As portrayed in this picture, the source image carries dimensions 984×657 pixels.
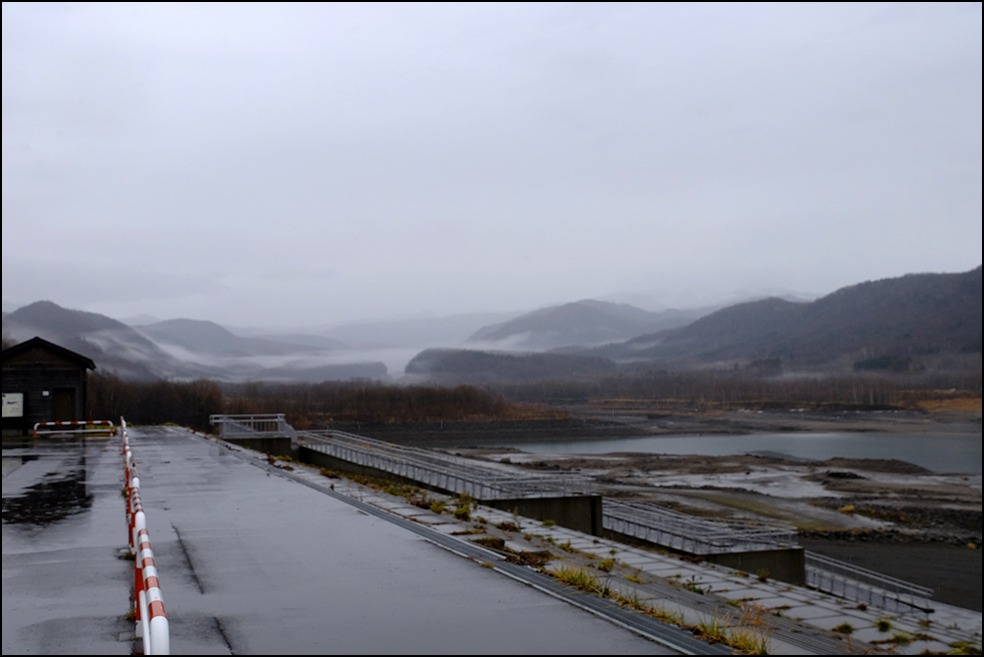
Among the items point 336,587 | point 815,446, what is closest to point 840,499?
point 815,446

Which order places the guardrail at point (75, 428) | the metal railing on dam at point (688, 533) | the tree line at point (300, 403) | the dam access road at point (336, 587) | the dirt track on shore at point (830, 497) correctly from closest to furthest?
1. the dam access road at point (336, 587)
2. the metal railing on dam at point (688, 533)
3. the dirt track on shore at point (830, 497)
4. the guardrail at point (75, 428)
5. the tree line at point (300, 403)

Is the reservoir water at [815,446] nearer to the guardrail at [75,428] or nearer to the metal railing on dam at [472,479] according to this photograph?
the guardrail at [75,428]

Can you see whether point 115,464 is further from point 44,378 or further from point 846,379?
point 846,379

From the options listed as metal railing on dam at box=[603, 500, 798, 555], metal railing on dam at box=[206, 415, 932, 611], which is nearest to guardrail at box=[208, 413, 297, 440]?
metal railing on dam at box=[206, 415, 932, 611]

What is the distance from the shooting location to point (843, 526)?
36.1 m

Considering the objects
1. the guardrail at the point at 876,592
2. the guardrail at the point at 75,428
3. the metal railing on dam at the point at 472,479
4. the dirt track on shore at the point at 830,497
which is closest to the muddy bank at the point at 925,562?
the dirt track on shore at the point at 830,497

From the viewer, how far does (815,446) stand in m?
82.9

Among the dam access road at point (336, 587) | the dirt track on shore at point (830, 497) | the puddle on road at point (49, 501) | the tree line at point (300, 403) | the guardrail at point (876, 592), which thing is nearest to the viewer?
the dam access road at point (336, 587)

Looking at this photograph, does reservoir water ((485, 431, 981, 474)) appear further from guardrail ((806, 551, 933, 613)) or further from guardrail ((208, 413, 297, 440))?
guardrail ((208, 413, 297, 440))

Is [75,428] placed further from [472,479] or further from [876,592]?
[876,592]

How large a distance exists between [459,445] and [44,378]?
4891 centimetres

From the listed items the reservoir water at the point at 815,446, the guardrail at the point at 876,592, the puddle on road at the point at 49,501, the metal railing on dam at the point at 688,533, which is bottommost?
the reservoir water at the point at 815,446

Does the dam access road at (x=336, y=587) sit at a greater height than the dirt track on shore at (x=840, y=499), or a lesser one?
greater

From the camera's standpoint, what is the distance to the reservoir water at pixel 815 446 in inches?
2758
